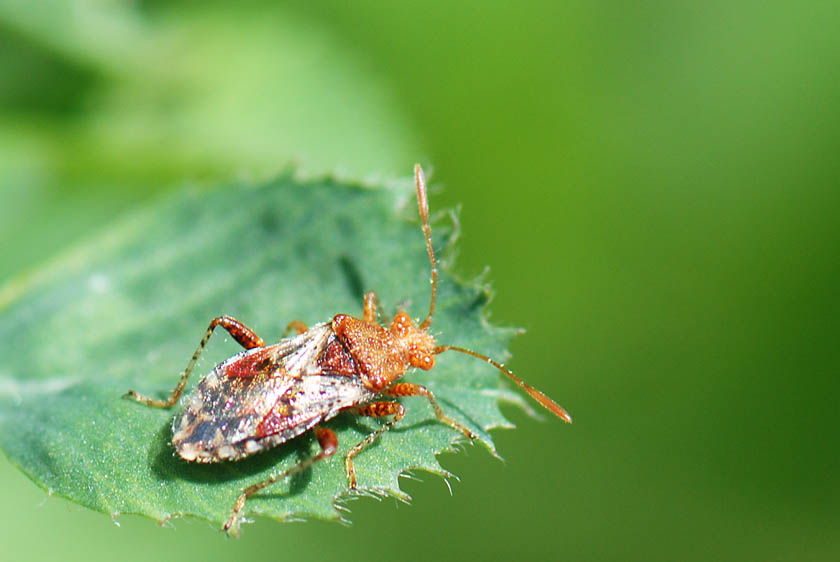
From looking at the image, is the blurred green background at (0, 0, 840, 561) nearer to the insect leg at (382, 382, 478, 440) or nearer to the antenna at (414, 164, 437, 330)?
the antenna at (414, 164, 437, 330)

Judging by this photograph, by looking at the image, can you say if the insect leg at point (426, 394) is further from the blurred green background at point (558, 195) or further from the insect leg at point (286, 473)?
the blurred green background at point (558, 195)

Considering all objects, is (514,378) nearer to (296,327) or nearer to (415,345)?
(415,345)

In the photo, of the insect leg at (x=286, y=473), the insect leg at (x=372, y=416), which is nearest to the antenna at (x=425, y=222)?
the insect leg at (x=372, y=416)

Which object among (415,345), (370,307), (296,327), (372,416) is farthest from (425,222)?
(372,416)

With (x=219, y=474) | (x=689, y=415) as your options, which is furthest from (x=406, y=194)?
(x=689, y=415)

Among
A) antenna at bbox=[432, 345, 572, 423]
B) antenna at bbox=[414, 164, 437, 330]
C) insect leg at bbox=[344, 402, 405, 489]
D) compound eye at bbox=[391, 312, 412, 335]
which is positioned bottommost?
insect leg at bbox=[344, 402, 405, 489]

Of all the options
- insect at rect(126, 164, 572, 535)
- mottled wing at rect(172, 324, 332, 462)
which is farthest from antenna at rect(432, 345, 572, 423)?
mottled wing at rect(172, 324, 332, 462)
